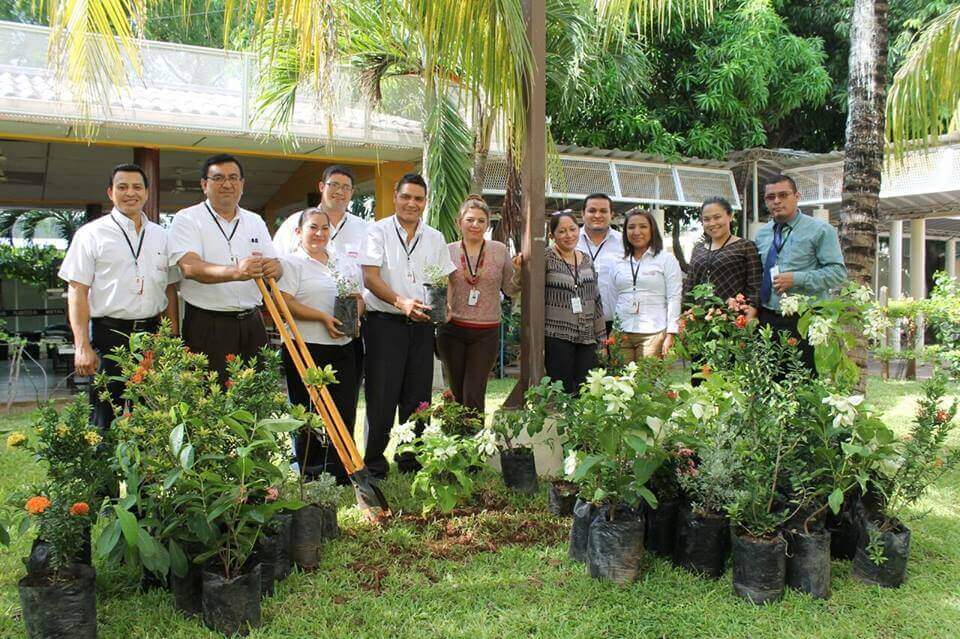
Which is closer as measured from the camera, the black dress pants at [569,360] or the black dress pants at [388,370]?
the black dress pants at [388,370]

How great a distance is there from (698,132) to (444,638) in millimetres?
10952

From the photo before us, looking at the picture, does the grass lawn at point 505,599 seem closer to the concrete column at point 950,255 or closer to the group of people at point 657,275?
the group of people at point 657,275

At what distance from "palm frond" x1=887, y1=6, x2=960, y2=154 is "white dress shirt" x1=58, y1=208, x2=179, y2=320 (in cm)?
569

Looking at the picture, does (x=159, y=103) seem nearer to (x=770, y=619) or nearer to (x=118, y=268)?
(x=118, y=268)

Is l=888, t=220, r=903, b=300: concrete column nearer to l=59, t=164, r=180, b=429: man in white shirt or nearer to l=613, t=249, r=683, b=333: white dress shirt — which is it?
l=613, t=249, r=683, b=333: white dress shirt

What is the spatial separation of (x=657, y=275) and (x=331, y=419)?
95.3 inches

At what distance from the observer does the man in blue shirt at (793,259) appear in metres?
4.23

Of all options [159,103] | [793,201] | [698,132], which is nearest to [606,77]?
[698,132]

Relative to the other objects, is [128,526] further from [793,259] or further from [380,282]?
[793,259]

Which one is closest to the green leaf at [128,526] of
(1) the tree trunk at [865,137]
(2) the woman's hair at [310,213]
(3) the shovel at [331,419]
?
(3) the shovel at [331,419]

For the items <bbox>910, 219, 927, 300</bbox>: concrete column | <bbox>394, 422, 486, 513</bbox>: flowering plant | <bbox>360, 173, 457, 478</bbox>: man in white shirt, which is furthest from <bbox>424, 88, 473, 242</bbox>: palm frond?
<bbox>910, 219, 927, 300</bbox>: concrete column

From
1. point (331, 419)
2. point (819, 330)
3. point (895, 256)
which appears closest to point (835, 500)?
point (819, 330)

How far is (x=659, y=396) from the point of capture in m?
3.08

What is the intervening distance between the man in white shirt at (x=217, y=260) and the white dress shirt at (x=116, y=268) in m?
0.17
